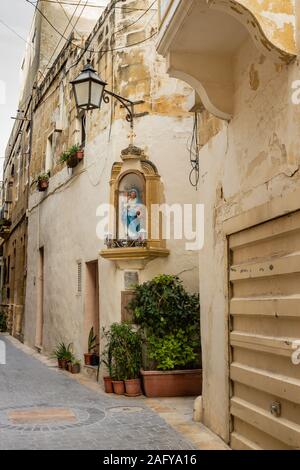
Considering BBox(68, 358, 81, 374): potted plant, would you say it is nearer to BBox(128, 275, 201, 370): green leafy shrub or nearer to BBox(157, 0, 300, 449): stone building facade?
BBox(128, 275, 201, 370): green leafy shrub

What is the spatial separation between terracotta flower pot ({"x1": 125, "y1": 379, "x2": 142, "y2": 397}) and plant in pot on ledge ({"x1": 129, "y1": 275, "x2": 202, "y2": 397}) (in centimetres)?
15

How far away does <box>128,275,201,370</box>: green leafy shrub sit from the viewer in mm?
7902

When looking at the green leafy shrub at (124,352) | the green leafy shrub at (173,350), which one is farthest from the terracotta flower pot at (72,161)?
the green leafy shrub at (173,350)

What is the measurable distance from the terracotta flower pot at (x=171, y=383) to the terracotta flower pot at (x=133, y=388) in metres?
0.13

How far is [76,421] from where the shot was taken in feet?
20.4

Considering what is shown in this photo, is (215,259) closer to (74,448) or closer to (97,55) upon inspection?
(74,448)

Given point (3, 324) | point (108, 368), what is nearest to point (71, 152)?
point (108, 368)

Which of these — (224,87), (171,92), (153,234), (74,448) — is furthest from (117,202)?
(74,448)

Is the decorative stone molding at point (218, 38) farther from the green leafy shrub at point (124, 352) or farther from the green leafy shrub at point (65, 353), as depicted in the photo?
the green leafy shrub at point (65, 353)

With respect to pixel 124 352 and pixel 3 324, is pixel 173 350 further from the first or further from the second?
pixel 3 324

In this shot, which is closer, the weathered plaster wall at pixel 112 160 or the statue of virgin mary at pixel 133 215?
the statue of virgin mary at pixel 133 215

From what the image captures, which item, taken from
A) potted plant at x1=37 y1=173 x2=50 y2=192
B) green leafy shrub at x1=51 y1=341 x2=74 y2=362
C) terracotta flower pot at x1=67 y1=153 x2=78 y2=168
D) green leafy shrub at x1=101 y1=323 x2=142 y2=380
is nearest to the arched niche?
green leafy shrub at x1=101 y1=323 x2=142 y2=380

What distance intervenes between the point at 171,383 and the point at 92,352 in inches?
103

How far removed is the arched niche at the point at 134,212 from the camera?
8328 millimetres
